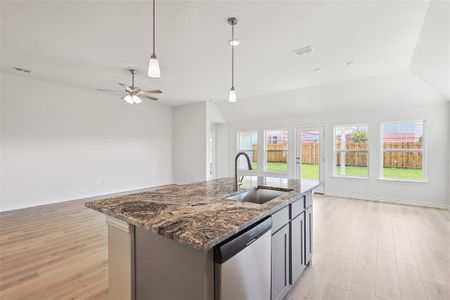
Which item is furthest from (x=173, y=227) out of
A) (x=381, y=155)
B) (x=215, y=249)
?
(x=381, y=155)

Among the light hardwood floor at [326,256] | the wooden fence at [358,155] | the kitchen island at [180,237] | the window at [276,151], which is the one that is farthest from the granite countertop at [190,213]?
the window at [276,151]

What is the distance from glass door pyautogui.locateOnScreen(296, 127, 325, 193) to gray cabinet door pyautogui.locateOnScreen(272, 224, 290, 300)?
16.0ft

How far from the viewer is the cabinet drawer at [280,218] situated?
158 centimetres

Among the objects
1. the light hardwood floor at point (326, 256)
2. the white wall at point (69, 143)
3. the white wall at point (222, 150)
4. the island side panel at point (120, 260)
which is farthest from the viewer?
the white wall at point (222, 150)

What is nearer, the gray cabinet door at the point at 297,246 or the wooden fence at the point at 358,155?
the gray cabinet door at the point at 297,246

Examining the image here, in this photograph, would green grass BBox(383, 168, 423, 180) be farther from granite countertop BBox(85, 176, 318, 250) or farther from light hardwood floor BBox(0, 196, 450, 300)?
granite countertop BBox(85, 176, 318, 250)

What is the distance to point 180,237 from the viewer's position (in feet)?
3.27

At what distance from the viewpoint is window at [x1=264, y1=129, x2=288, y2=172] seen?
276 inches

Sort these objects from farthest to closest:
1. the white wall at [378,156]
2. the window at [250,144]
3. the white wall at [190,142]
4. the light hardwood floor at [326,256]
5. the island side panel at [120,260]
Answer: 1. the window at [250,144]
2. the white wall at [190,142]
3. the white wall at [378,156]
4. the light hardwood floor at [326,256]
5. the island side panel at [120,260]

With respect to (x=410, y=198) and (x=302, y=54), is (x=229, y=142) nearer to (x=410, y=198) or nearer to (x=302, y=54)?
(x=302, y=54)

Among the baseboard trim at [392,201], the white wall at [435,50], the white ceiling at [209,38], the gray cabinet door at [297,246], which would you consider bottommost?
the baseboard trim at [392,201]

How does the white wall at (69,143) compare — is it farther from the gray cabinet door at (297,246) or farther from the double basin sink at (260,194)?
the gray cabinet door at (297,246)

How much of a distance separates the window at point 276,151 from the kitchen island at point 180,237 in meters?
5.16

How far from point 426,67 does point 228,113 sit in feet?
16.6
